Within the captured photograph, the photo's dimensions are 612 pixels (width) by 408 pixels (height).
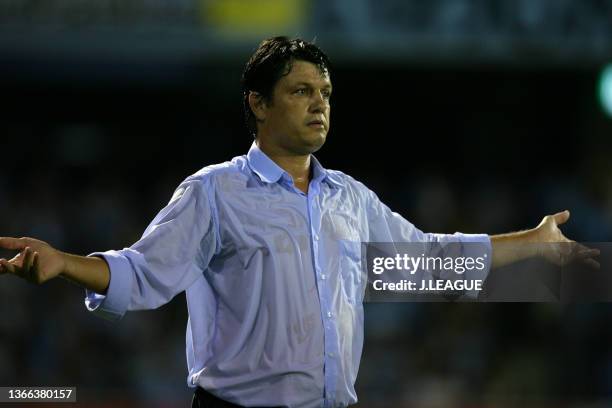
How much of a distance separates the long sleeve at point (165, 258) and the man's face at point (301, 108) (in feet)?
0.92

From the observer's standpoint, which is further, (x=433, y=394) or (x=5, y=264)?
(x=433, y=394)

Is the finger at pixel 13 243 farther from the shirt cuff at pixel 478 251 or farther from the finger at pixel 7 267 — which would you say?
the shirt cuff at pixel 478 251

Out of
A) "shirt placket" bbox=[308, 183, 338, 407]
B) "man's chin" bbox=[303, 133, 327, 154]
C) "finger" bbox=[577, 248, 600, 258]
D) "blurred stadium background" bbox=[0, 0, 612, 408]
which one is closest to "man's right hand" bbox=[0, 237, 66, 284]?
"shirt placket" bbox=[308, 183, 338, 407]

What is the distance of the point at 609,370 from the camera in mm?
7227

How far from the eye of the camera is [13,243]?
2.44 m

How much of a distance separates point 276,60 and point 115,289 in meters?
0.77

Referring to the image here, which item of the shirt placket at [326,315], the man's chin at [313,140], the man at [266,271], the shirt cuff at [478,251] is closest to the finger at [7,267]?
the man at [266,271]

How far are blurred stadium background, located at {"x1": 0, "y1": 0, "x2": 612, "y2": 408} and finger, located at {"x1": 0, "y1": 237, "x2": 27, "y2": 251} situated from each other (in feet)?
14.2

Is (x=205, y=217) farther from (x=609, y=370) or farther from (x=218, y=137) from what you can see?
(x=218, y=137)

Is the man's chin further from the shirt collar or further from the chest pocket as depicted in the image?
the chest pocket

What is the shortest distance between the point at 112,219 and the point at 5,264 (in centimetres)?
556

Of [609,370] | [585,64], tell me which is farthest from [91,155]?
[609,370]

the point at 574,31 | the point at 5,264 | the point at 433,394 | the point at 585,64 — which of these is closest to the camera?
the point at 5,264

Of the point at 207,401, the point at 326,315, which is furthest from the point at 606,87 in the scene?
the point at 207,401
